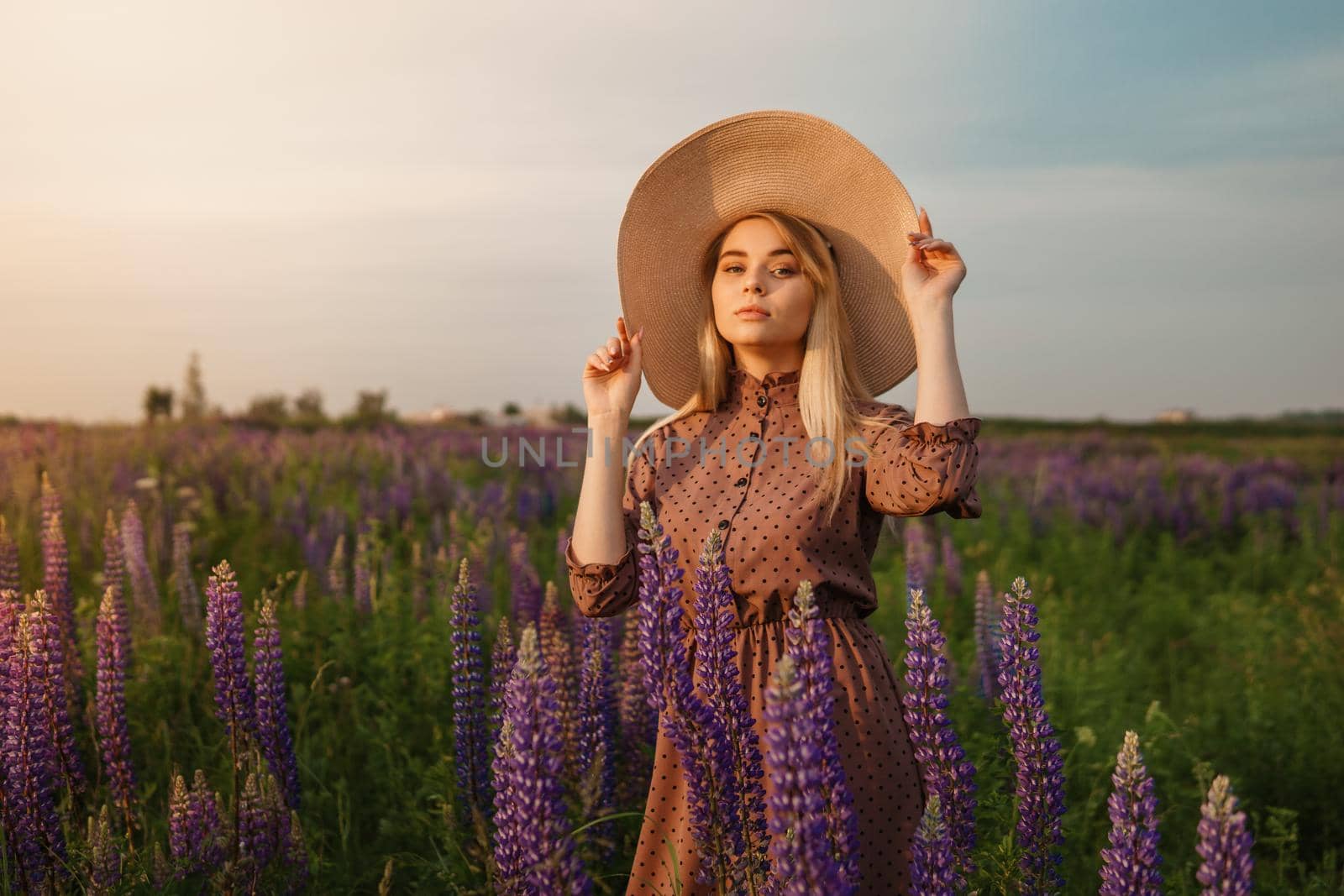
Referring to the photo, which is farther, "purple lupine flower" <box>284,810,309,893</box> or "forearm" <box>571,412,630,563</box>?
"forearm" <box>571,412,630,563</box>

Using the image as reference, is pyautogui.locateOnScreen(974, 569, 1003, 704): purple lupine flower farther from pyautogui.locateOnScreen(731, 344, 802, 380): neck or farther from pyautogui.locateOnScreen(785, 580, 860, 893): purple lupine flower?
pyautogui.locateOnScreen(785, 580, 860, 893): purple lupine flower

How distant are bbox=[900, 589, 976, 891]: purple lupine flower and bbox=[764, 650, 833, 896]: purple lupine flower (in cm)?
61

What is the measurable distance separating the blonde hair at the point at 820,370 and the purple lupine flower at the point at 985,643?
209 cm

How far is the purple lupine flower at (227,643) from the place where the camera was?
307 centimetres

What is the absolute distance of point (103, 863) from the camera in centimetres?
264

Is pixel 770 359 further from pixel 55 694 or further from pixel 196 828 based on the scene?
pixel 55 694

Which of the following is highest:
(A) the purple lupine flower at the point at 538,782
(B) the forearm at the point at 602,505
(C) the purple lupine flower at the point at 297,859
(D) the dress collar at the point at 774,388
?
(D) the dress collar at the point at 774,388

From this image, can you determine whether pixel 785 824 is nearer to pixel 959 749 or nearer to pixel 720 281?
pixel 959 749

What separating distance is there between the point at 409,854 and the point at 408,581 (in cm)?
341

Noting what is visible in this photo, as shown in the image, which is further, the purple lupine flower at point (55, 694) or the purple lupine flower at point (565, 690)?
the purple lupine flower at point (565, 690)

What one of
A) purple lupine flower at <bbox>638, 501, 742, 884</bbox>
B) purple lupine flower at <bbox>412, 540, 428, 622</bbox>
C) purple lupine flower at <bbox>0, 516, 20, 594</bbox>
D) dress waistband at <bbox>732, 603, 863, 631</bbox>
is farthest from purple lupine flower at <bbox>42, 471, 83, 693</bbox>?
purple lupine flower at <bbox>638, 501, 742, 884</bbox>

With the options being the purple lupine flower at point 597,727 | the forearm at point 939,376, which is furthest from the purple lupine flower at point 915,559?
the forearm at point 939,376

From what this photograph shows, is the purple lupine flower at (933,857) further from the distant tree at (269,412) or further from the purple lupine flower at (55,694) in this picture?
the distant tree at (269,412)

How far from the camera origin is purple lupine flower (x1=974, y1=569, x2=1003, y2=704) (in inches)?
→ 198
